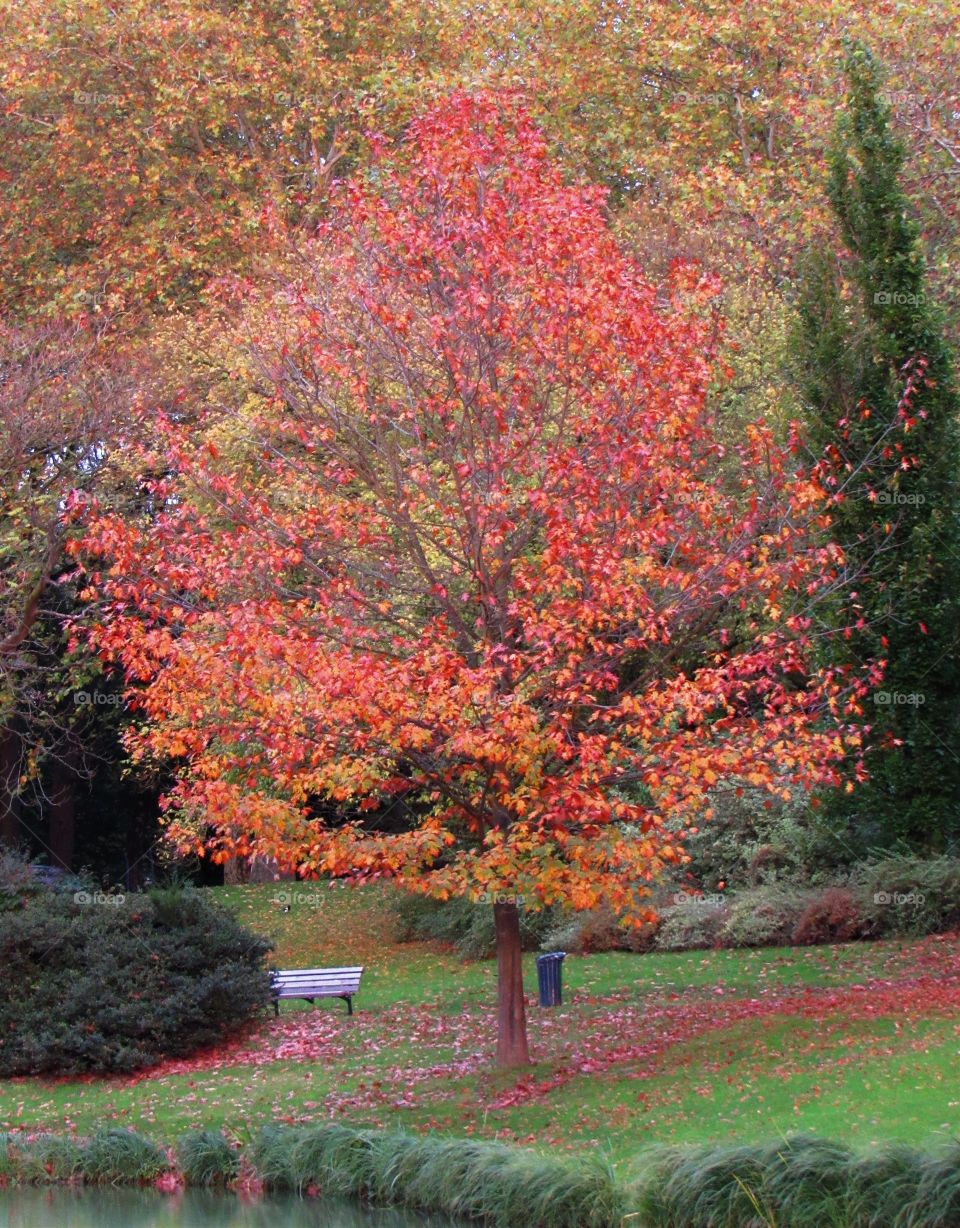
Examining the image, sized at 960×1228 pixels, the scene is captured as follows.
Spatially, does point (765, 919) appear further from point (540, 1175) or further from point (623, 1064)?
point (540, 1175)

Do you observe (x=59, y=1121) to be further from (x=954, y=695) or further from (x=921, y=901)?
(x=954, y=695)

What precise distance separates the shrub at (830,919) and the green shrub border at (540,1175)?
839cm

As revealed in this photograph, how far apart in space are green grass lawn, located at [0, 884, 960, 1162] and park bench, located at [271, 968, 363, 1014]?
397 millimetres

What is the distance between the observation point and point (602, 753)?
36.5ft

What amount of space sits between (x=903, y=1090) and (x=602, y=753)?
3.14 m

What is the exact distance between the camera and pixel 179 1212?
10.4m

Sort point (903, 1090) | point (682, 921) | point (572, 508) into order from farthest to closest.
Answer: point (682, 921) < point (572, 508) < point (903, 1090)

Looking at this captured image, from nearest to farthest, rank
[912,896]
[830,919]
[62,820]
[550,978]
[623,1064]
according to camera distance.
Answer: [623,1064] → [550,978] → [912,896] → [830,919] → [62,820]

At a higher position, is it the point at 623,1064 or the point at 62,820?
the point at 62,820

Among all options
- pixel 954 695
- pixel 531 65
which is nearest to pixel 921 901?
pixel 954 695

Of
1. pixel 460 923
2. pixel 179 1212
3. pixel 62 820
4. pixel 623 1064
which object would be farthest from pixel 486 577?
pixel 62 820

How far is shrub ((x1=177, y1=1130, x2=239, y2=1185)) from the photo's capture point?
10.8m

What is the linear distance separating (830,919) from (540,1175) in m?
9.38

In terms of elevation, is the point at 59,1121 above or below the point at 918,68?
below
